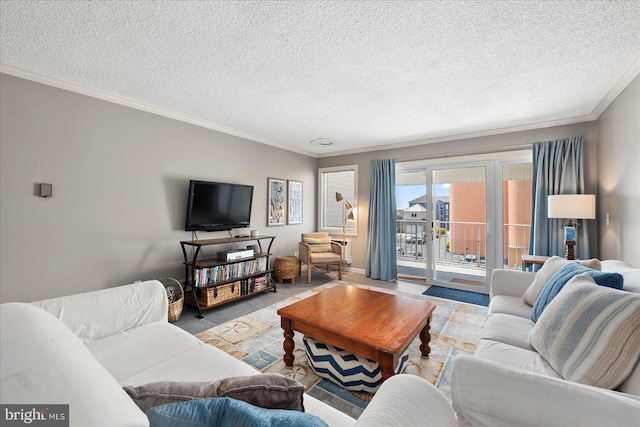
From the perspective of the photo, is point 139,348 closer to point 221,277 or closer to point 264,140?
point 221,277

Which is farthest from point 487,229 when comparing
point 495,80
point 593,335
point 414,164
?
point 593,335

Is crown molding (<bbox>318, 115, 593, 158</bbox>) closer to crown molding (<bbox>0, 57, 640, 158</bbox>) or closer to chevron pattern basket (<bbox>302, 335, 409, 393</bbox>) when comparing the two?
crown molding (<bbox>0, 57, 640, 158</bbox>)

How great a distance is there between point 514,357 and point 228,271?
3057mm

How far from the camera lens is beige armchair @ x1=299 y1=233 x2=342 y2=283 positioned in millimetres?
4609

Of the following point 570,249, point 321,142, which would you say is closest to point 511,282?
point 570,249

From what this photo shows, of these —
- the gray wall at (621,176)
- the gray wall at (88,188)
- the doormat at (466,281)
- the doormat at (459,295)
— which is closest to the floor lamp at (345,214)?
the doormat at (459,295)

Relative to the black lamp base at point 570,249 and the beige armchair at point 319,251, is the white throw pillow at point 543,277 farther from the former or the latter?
the beige armchair at point 319,251

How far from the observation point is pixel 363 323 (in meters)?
1.97

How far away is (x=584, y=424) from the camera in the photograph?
2.81 feet

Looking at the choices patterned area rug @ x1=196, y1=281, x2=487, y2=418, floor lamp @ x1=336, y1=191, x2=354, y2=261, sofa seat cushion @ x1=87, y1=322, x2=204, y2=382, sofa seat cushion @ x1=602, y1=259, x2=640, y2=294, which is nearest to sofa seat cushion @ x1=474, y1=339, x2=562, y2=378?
patterned area rug @ x1=196, y1=281, x2=487, y2=418

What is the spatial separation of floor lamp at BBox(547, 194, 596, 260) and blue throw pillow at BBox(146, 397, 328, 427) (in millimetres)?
3644

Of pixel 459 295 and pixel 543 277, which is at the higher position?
pixel 543 277

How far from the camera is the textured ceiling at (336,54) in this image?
1646 mm

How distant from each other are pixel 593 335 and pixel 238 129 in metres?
4.12
